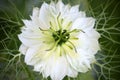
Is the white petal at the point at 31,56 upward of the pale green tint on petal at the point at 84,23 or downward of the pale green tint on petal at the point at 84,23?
downward

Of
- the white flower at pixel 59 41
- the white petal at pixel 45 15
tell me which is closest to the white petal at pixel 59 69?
the white flower at pixel 59 41

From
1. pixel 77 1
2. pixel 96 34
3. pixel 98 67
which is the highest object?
pixel 77 1

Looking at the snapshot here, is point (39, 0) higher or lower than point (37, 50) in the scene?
higher

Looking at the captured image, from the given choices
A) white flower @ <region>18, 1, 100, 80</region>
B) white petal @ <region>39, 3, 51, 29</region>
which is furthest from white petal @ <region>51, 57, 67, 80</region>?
white petal @ <region>39, 3, 51, 29</region>

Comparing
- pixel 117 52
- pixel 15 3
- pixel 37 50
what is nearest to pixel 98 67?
pixel 117 52

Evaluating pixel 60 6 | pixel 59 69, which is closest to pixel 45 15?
pixel 60 6

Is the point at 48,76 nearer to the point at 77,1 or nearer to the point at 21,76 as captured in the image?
the point at 21,76

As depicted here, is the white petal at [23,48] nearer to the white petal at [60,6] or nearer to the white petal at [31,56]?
the white petal at [31,56]
